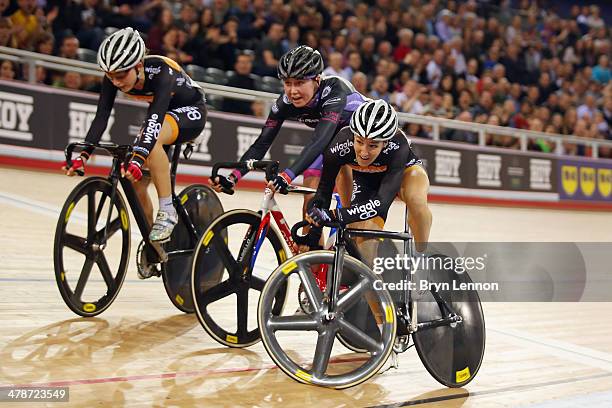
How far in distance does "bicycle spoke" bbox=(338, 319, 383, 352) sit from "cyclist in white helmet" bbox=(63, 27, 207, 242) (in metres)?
1.24

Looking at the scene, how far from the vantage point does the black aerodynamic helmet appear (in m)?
3.96

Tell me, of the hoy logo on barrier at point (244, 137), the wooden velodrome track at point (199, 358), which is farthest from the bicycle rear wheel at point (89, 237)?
the hoy logo on barrier at point (244, 137)

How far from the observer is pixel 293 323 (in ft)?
10.9

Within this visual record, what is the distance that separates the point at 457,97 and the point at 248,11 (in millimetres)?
4106

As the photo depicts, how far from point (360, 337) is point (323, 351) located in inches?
6.2

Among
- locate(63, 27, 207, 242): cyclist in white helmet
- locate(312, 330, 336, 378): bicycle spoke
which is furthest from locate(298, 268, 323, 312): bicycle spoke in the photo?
locate(63, 27, 207, 242): cyclist in white helmet

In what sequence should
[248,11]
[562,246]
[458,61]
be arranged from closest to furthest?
[562,246]
[248,11]
[458,61]

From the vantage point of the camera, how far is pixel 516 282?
20.9ft

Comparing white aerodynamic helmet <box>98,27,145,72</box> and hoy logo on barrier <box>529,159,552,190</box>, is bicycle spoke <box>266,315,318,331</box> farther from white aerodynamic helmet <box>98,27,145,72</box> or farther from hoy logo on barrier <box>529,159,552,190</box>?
hoy logo on barrier <box>529,159,552,190</box>

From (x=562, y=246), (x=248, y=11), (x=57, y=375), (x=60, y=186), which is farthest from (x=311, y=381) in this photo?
(x=248, y=11)

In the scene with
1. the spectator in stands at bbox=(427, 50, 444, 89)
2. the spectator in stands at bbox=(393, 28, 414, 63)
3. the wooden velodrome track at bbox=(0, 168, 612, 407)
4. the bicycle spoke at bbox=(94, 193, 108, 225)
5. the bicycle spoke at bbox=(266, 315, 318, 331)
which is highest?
the spectator in stands at bbox=(393, 28, 414, 63)

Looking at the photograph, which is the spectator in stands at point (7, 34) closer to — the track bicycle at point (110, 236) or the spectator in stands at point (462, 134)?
the track bicycle at point (110, 236)

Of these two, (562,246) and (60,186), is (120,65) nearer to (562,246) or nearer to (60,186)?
(60,186)

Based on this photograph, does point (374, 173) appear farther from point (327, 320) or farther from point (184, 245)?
point (184, 245)
